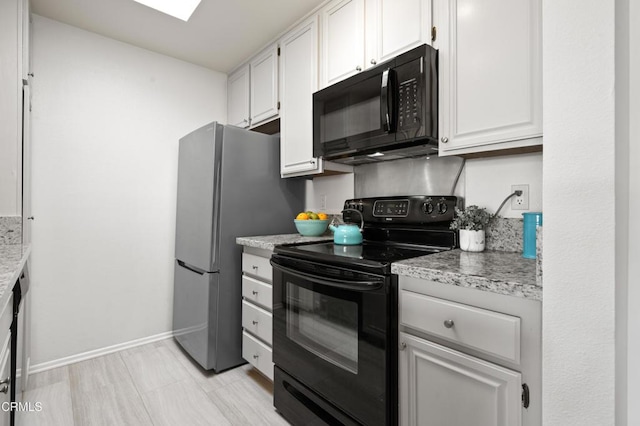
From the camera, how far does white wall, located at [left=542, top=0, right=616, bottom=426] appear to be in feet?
2.15

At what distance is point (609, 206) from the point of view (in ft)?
2.14

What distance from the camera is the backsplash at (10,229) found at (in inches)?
65.7

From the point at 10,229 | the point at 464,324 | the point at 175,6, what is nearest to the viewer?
the point at 464,324

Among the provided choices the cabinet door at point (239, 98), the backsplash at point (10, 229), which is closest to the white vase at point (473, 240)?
the cabinet door at point (239, 98)

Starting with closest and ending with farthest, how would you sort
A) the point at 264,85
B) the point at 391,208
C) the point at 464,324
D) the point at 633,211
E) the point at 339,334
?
the point at 633,211
the point at 464,324
the point at 339,334
the point at 391,208
the point at 264,85

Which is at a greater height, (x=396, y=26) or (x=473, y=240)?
(x=396, y=26)

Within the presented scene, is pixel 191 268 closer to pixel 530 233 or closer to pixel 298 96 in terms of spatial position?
pixel 298 96

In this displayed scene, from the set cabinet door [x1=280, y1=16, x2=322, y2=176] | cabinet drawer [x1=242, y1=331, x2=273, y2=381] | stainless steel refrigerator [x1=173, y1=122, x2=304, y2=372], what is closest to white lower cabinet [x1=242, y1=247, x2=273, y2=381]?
cabinet drawer [x1=242, y1=331, x2=273, y2=381]

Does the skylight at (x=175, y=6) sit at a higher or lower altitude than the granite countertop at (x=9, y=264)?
higher

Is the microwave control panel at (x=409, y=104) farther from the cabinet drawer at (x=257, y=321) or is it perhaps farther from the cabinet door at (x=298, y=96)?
the cabinet drawer at (x=257, y=321)

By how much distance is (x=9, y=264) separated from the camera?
1138 millimetres

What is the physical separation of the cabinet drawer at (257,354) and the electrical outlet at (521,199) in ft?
4.92

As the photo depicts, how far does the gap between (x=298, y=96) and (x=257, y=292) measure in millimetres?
1306

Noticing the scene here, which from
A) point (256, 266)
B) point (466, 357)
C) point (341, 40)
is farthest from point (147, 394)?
A: point (341, 40)
